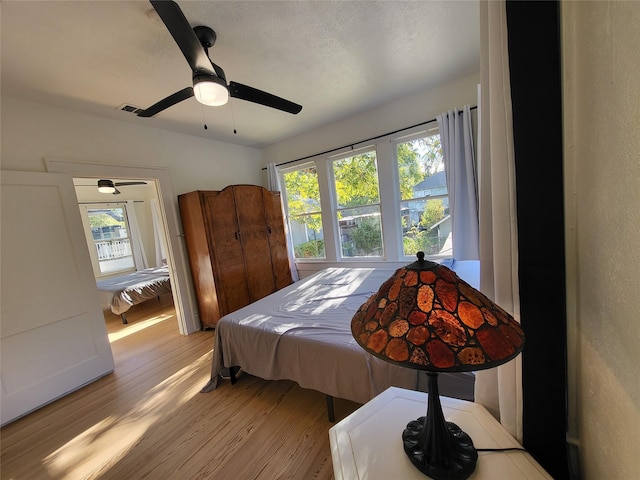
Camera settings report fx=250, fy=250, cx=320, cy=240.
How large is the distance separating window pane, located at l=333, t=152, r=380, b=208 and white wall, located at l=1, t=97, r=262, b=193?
5.23ft

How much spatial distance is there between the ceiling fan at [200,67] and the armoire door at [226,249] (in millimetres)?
1346

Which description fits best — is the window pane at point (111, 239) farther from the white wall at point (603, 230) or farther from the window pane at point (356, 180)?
the white wall at point (603, 230)

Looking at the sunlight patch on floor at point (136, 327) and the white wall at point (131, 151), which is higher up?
the white wall at point (131, 151)

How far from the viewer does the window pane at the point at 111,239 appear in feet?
17.7

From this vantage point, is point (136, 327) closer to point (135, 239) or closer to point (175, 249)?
point (175, 249)

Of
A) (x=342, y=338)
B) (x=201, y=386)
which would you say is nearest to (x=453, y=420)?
(x=342, y=338)

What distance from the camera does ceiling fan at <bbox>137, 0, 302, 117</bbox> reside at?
1.09m

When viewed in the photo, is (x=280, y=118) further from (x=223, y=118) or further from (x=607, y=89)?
(x=607, y=89)

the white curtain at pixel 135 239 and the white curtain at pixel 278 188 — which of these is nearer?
the white curtain at pixel 278 188

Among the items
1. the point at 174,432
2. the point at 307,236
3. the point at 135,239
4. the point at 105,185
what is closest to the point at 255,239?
the point at 307,236

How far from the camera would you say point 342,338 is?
149 cm

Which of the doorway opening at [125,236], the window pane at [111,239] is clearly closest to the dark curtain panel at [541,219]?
the doorway opening at [125,236]

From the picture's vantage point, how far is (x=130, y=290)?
12.4ft

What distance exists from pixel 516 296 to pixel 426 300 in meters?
0.32
